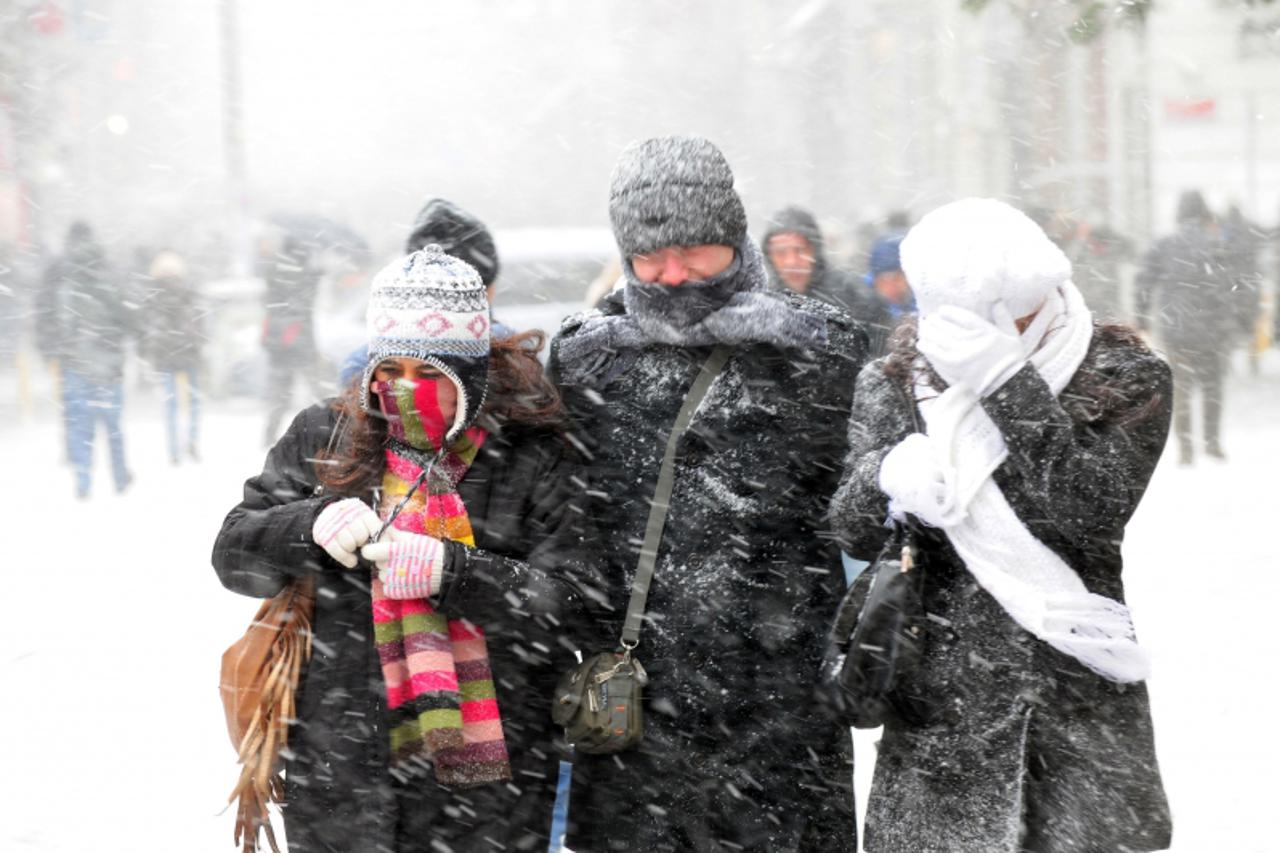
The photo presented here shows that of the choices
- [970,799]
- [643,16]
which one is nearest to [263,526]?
[970,799]

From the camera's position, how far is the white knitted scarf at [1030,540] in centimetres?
286

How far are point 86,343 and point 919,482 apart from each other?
1131 cm

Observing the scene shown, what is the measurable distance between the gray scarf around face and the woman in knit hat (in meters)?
0.26

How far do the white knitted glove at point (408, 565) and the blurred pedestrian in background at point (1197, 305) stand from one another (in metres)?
11.4

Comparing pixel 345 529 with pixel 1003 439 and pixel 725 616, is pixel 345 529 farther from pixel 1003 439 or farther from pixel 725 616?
pixel 1003 439

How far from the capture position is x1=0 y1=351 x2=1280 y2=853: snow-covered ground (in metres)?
5.31

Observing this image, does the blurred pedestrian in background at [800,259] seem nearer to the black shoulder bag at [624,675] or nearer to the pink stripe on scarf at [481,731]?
the black shoulder bag at [624,675]

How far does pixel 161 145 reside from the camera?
219 feet

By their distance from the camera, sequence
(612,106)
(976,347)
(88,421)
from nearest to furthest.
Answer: (976,347), (88,421), (612,106)

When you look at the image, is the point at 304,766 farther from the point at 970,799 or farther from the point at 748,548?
the point at 970,799

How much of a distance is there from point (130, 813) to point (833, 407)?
313 centimetres

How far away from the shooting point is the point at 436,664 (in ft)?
9.75

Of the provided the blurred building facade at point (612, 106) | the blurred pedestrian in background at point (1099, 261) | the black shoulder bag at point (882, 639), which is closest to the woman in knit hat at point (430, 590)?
the black shoulder bag at point (882, 639)

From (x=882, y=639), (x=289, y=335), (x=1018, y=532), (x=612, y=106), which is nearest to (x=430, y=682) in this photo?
(x=882, y=639)
